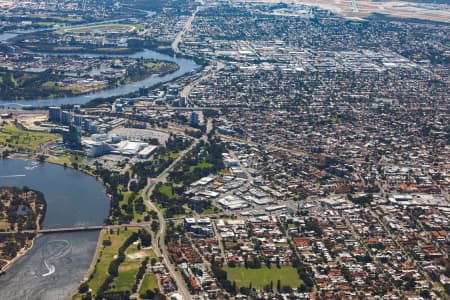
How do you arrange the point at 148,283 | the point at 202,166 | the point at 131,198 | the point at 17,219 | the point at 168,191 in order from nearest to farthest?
1. the point at 148,283
2. the point at 17,219
3. the point at 131,198
4. the point at 168,191
5. the point at 202,166

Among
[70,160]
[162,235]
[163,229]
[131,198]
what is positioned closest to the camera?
[162,235]

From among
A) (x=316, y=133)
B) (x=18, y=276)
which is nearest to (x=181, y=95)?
(x=316, y=133)

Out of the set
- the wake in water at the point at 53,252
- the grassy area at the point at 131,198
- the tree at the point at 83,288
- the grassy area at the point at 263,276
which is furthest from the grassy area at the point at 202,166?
the tree at the point at 83,288

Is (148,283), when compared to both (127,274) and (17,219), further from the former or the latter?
(17,219)

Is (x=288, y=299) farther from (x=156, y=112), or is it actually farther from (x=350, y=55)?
(x=350, y=55)

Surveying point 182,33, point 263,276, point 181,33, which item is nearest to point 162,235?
point 263,276

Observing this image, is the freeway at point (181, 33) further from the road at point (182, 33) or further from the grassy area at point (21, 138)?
the grassy area at point (21, 138)

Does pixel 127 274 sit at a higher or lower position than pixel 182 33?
lower
